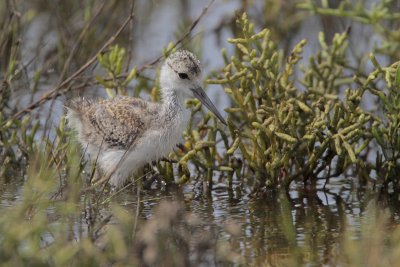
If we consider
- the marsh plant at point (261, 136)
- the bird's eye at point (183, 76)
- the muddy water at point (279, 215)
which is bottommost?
the muddy water at point (279, 215)

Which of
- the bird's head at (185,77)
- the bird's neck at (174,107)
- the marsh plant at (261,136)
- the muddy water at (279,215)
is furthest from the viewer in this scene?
the bird's head at (185,77)

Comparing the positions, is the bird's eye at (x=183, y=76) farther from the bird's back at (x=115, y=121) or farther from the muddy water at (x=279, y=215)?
the muddy water at (x=279, y=215)

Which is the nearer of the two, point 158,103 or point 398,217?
point 398,217

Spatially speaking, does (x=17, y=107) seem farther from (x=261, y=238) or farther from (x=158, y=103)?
(x=261, y=238)

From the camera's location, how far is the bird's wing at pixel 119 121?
6867 mm

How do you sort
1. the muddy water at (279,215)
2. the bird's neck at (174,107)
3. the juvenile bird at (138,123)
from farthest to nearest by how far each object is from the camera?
the bird's neck at (174,107)
the juvenile bird at (138,123)
the muddy water at (279,215)

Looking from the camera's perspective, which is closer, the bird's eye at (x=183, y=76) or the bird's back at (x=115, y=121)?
the bird's back at (x=115, y=121)

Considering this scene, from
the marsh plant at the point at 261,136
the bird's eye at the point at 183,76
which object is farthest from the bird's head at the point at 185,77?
the marsh plant at the point at 261,136

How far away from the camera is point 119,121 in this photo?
690 centimetres

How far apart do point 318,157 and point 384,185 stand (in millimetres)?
593

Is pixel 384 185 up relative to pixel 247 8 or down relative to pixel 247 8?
down

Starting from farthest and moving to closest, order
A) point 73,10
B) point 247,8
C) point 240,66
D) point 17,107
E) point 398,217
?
point 247,8
point 73,10
point 17,107
point 240,66
point 398,217

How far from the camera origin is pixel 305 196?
23.7 feet

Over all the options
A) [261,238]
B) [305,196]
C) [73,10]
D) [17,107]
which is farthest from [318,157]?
[73,10]
